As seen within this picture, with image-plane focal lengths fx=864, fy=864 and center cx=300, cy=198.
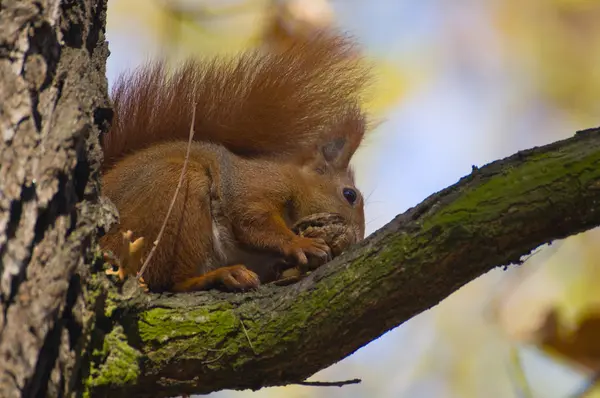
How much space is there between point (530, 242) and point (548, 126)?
402 cm

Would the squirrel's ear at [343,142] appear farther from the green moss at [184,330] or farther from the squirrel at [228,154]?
the green moss at [184,330]

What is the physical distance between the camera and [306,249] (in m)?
2.50

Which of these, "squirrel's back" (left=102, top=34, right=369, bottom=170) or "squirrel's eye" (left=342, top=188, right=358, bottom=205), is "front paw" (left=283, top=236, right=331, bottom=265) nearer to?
"squirrel's back" (left=102, top=34, right=369, bottom=170)

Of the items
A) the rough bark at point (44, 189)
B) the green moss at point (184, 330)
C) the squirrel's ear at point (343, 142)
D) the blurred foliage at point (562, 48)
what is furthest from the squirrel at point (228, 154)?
the blurred foliage at point (562, 48)

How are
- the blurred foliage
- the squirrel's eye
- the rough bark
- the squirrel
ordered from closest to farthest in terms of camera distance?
1. the rough bark
2. the squirrel
3. the squirrel's eye
4. the blurred foliage

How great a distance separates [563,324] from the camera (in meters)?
2.38

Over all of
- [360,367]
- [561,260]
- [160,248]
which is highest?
[561,260]

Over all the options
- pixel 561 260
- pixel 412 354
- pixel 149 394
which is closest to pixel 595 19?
pixel 561 260

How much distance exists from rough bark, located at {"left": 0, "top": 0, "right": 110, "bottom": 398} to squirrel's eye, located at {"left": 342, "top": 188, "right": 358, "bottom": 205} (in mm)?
1451

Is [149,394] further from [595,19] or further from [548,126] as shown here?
[595,19]

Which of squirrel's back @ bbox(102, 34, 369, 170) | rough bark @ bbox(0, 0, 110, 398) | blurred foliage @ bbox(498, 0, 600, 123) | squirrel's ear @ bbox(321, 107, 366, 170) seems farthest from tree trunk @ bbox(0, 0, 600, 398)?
blurred foliage @ bbox(498, 0, 600, 123)

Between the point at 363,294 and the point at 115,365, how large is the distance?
1.74 feet

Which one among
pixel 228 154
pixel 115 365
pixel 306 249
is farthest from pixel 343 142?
pixel 115 365

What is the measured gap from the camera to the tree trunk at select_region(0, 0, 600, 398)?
60.0 inches
